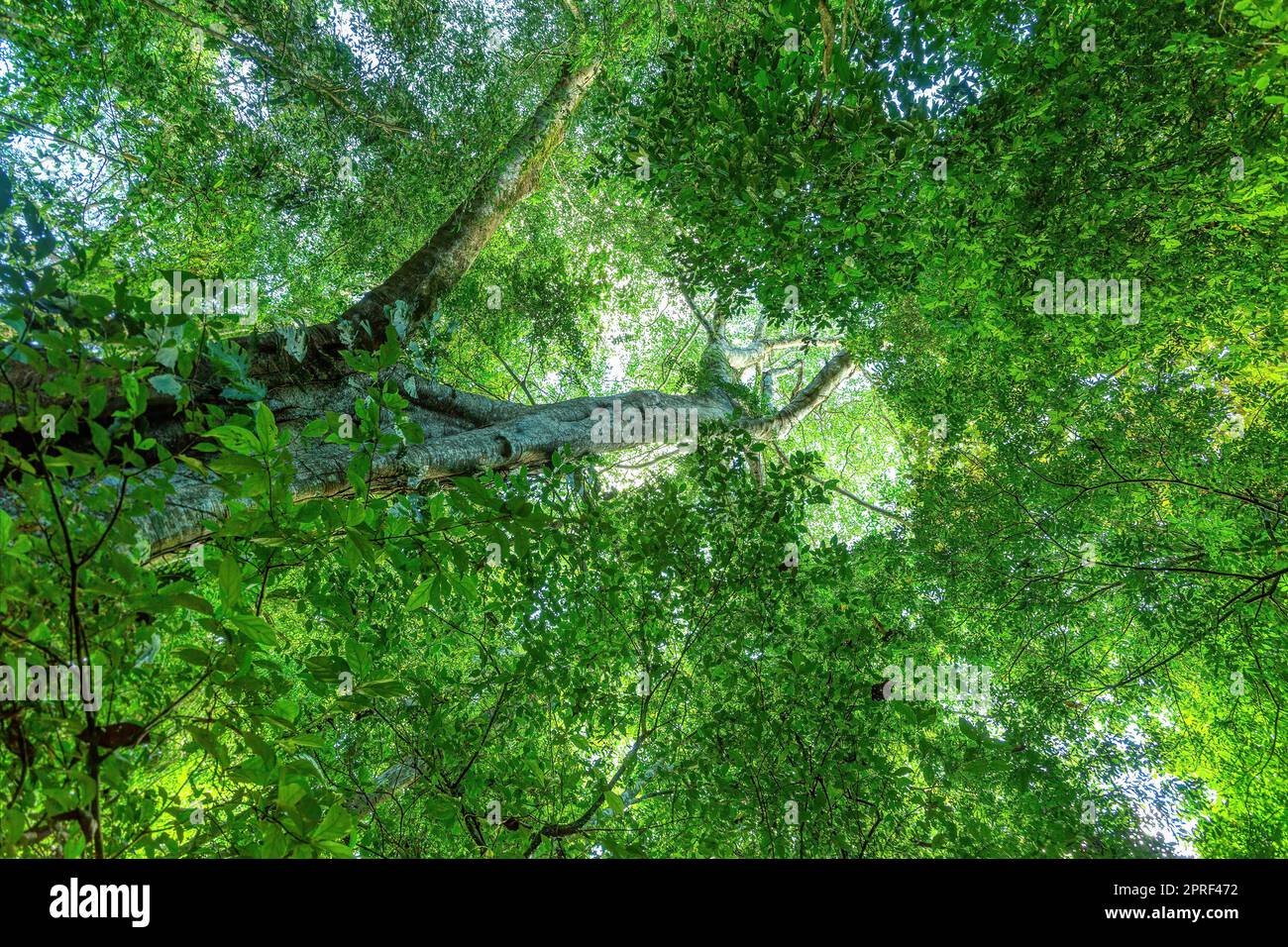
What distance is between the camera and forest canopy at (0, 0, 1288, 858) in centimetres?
193

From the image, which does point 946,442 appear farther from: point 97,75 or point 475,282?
point 97,75

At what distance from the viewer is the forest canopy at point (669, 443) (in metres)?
1.93

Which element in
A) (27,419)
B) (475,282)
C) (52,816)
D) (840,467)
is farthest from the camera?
(840,467)

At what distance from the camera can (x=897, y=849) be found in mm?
4145

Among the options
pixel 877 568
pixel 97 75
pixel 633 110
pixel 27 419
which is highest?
pixel 97 75

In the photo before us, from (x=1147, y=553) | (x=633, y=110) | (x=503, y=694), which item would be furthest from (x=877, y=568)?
(x=633, y=110)

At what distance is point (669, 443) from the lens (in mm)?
7285

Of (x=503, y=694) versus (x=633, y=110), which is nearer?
(x=503, y=694)

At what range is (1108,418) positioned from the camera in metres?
5.82

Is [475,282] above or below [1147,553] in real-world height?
above

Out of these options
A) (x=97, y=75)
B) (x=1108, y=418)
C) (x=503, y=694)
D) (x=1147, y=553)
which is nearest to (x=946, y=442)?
(x=1108, y=418)

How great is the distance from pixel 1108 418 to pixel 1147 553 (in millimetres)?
1462

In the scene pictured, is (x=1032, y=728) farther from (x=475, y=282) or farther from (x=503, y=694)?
(x=475, y=282)

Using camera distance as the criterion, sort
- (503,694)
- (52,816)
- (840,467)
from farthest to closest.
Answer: (840,467), (503,694), (52,816)
